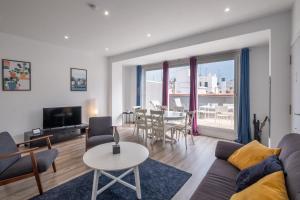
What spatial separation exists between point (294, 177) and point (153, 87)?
5.94 meters

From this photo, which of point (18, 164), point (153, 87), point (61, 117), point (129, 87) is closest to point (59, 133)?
point (61, 117)

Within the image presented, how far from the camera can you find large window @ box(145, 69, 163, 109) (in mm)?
6469

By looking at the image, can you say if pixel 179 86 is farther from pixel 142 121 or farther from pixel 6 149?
pixel 6 149

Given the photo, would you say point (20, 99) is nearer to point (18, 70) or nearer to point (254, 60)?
point (18, 70)

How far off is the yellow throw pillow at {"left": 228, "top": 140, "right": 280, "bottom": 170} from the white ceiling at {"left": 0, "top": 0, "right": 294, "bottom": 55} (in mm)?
2241

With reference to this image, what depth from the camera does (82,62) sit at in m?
5.30

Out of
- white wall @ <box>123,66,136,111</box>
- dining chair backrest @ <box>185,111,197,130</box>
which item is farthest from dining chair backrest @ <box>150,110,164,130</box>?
white wall @ <box>123,66,136,111</box>

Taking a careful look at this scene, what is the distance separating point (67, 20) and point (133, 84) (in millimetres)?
4093

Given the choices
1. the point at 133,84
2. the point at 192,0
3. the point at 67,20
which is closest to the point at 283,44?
the point at 192,0

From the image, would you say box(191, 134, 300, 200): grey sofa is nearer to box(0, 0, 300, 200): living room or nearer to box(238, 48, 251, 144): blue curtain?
box(0, 0, 300, 200): living room

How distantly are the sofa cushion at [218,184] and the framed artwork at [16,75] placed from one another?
15.5 ft

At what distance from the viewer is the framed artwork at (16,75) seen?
3770 millimetres

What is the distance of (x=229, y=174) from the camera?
1.69 m

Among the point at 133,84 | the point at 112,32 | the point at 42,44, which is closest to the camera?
the point at 112,32
